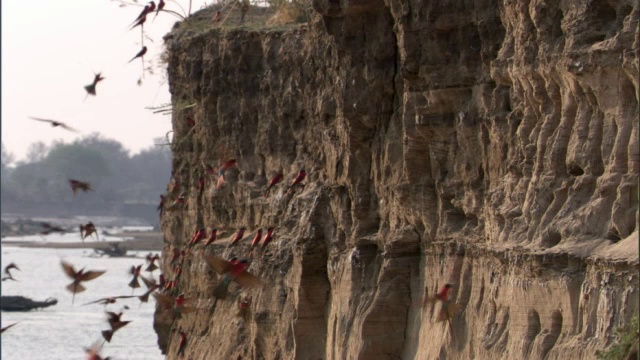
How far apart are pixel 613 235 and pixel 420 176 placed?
475 centimetres

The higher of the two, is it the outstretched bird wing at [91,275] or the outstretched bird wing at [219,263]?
the outstretched bird wing at [219,263]

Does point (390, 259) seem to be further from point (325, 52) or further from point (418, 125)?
point (325, 52)

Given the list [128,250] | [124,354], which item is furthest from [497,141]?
[128,250]

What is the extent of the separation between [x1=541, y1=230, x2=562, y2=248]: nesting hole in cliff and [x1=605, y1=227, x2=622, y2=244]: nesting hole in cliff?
2.31ft

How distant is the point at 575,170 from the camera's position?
13234mm

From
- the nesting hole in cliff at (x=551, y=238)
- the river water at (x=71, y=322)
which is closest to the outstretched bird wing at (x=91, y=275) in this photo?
the nesting hole in cliff at (x=551, y=238)

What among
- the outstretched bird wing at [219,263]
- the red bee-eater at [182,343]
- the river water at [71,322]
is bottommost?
the river water at [71,322]

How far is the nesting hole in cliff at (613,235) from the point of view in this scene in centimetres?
1228

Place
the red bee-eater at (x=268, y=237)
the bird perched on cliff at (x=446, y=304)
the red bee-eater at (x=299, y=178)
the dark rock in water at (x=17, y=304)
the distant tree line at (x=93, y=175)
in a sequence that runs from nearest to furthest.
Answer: the bird perched on cliff at (x=446, y=304)
the red bee-eater at (x=299, y=178)
the red bee-eater at (x=268, y=237)
the dark rock in water at (x=17, y=304)
the distant tree line at (x=93, y=175)

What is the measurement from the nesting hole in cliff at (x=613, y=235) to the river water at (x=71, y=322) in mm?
18887

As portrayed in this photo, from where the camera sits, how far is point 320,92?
66.5ft

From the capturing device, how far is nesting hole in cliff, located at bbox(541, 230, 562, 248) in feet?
42.9

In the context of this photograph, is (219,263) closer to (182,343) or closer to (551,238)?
(182,343)

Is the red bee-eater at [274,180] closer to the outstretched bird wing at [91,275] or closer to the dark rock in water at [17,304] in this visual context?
the outstretched bird wing at [91,275]
